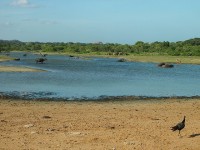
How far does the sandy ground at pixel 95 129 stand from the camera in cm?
1493

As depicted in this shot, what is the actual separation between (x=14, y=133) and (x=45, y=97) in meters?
15.7

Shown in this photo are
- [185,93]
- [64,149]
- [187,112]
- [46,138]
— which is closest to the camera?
[64,149]

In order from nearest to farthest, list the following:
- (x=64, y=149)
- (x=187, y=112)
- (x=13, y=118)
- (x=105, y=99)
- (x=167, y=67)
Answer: (x=64, y=149) → (x=13, y=118) → (x=187, y=112) → (x=105, y=99) → (x=167, y=67)

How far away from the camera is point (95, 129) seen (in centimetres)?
1762

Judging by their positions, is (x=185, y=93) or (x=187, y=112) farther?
(x=185, y=93)

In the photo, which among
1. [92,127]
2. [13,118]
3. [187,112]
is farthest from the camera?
[187,112]

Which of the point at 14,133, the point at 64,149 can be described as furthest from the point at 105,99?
the point at 64,149

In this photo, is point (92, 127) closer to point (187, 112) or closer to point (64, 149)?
point (64, 149)

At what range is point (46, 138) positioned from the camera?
52.0 feet

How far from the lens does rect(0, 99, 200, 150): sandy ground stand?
1493 cm

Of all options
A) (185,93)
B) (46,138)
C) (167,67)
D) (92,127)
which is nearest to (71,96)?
(185,93)

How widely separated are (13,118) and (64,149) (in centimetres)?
696

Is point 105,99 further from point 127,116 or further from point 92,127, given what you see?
point 92,127

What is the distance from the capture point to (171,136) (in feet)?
53.6
